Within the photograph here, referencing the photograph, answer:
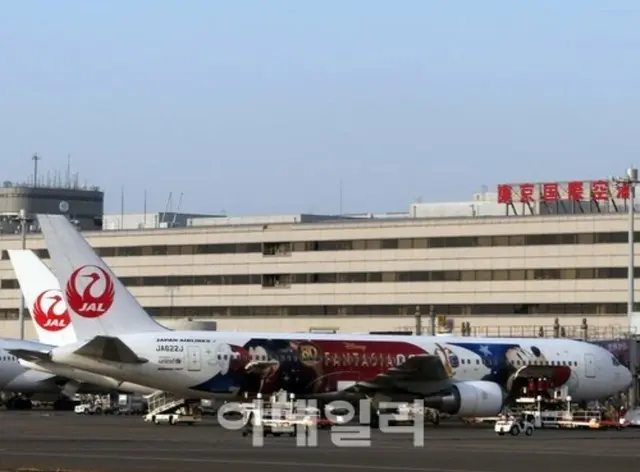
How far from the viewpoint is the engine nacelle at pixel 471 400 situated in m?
64.1

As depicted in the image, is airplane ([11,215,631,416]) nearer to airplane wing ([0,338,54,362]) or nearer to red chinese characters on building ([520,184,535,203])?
airplane wing ([0,338,54,362])

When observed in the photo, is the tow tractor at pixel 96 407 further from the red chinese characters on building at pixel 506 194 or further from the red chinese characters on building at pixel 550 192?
the red chinese characters on building at pixel 550 192

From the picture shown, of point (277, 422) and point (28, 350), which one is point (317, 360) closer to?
point (277, 422)

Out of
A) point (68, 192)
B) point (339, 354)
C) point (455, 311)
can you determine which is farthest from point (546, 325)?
point (68, 192)

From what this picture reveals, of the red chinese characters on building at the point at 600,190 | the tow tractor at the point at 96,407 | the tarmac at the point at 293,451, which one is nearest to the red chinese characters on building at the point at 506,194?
the red chinese characters on building at the point at 600,190

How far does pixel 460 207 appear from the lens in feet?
407

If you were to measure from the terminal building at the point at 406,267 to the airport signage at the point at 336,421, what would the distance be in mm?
38010

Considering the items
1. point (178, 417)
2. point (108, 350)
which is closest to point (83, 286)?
point (108, 350)

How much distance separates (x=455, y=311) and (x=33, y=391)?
37948 mm

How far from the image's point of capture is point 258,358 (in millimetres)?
63000

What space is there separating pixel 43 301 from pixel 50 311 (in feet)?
2.45

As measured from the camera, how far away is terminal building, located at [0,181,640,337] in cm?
10888

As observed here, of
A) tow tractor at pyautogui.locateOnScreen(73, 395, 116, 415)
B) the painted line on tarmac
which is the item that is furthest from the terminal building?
the painted line on tarmac

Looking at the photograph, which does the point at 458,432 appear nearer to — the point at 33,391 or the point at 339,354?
the point at 339,354
